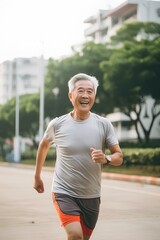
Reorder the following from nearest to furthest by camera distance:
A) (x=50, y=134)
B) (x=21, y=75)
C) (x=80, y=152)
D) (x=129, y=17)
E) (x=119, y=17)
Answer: (x=80, y=152), (x=50, y=134), (x=129, y=17), (x=119, y=17), (x=21, y=75)

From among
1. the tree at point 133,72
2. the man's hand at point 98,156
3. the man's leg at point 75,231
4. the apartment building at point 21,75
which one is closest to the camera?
the man's hand at point 98,156

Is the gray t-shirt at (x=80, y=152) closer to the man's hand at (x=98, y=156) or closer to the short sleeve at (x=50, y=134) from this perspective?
the short sleeve at (x=50, y=134)

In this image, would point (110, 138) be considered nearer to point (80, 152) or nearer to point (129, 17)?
point (80, 152)

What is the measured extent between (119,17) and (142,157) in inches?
1848

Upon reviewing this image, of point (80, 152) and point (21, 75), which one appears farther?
point (21, 75)

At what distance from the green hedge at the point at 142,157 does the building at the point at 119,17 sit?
2841 centimetres

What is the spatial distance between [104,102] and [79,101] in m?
42.3

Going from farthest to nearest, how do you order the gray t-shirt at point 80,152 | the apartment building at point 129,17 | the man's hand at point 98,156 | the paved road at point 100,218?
the apartment building at point 129,17, the paved road at point 100,218, the gray t-shirt at point 80,152, the man's hand at point 98,156

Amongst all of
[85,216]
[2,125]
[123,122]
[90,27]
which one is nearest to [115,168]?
[85,216]

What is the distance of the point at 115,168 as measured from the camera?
106ft

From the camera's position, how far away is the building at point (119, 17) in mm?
→ 67812

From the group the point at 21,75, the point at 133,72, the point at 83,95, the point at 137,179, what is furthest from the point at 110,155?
the point at 21,75

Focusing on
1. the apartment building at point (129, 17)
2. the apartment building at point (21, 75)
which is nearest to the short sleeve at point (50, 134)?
the apartment building at point (129, 17)

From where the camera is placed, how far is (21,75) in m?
126
